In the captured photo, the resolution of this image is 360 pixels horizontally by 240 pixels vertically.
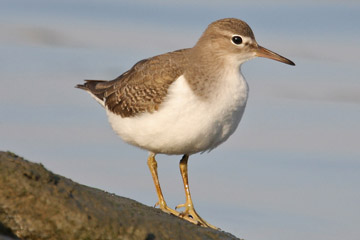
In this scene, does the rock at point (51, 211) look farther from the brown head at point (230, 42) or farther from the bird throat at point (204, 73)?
the brown head at point (230, 42)

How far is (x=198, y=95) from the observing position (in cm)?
915

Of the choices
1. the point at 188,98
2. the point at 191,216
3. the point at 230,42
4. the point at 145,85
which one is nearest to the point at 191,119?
the point at 188,98

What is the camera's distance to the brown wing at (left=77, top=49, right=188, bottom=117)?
958cm

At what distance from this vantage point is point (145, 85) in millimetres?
9992

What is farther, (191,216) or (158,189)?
(158,189)

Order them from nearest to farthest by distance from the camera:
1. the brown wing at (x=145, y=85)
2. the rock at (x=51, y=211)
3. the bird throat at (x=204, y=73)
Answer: the rock at (x=51, y=211)
the bird throat at (x=204, y=73)
the brown wing at (x=145, y=85)

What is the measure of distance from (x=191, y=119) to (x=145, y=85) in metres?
1.29

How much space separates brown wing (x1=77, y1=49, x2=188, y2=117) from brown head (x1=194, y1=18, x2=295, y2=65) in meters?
0.42

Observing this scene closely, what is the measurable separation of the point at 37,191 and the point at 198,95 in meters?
3.26

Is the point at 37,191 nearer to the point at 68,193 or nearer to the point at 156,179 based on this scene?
the point at 68,193

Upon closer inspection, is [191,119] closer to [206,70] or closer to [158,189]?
[206,70]

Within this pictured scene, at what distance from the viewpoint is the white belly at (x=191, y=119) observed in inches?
358

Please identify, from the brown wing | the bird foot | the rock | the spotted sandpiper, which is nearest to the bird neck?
the spotted sandpiper

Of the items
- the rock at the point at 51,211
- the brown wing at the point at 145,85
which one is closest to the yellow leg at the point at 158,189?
the brown wing at the point at 145,85
